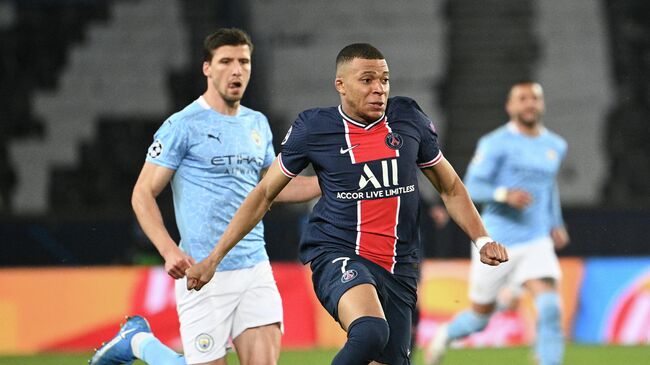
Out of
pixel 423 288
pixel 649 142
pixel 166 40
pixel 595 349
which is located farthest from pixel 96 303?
pixel 649 142

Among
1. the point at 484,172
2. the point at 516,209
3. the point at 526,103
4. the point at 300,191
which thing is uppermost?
the point at 526,103

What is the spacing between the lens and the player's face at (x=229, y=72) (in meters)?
6.28

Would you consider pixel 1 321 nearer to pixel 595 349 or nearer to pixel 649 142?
pixel 595 349

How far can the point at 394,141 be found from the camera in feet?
18.3

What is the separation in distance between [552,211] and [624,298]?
10.0 feet

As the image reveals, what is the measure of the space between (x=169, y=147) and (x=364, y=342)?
5.14ft

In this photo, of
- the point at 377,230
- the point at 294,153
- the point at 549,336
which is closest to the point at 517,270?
the point at 549,336

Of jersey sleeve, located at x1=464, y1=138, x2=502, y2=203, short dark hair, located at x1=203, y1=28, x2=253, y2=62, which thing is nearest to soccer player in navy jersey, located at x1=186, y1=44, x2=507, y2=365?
short dark hair, located at x1=203, y1=28, x2=253, y2=62

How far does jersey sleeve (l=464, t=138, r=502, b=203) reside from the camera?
347 inches

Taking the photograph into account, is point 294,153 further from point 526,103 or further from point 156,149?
point 526,103

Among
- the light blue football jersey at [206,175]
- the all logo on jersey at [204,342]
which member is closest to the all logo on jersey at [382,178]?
the light blue football jersey at [206,175]

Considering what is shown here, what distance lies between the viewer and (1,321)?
38.4ft

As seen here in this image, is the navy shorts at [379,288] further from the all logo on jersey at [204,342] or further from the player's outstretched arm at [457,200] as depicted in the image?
the all logo on jersey at [204,342]

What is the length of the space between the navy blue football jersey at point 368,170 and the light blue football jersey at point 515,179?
3204mm
